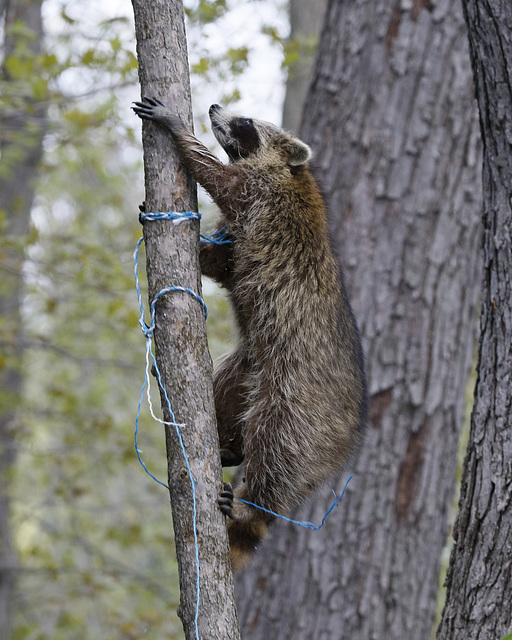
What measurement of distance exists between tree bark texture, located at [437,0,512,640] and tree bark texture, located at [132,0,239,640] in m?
0.89

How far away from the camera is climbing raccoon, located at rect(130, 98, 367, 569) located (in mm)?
2641

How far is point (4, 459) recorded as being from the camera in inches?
308

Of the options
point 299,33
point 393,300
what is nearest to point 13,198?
point 299,33

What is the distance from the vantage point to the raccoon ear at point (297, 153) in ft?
10.6

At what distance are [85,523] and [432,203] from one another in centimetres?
595

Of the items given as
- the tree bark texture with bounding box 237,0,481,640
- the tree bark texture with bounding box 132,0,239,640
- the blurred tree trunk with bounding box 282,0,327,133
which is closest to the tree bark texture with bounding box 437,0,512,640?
the tree bark texture with bounding box 132,0,239,640

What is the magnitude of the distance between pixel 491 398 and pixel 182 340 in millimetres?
1161

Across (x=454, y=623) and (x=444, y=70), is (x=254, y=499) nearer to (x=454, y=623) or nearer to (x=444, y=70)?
(x=454, y=623)

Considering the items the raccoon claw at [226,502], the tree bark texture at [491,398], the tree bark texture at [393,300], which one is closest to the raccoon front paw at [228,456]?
the raccoon claw at [226,502]

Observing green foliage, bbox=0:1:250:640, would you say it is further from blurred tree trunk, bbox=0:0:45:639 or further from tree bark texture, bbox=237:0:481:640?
tree bark texture, bbox=237:0:481:640

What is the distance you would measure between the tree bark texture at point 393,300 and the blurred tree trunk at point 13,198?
2.26m

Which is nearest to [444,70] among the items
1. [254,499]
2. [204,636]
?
[254,499]

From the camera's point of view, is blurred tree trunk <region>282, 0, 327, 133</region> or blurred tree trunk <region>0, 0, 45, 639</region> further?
blurred tree trunk <region>282, 0, 327, 133</region>

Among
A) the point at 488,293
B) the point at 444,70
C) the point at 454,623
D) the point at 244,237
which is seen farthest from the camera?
the point at 444,70
